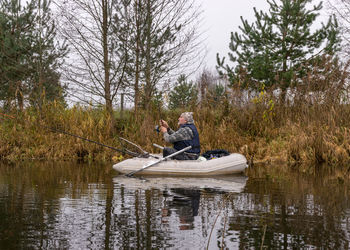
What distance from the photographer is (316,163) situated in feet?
46.9

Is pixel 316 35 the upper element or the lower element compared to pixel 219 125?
upper

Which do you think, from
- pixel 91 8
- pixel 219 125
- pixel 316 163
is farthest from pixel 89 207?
pixel 91 8

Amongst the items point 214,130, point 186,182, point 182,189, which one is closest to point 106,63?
point 214,130

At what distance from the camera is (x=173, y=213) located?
6438mm

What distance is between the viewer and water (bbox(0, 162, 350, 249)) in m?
4.93

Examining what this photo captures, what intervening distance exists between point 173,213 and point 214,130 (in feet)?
33.5

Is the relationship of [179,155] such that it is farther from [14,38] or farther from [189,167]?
[14,38]

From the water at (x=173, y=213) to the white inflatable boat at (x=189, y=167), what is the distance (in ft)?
1.84

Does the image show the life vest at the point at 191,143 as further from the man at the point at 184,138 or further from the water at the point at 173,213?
the water at the point at 173,213

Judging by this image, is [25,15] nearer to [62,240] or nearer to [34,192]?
[34,192]

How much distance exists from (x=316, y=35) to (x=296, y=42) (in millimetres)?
1072

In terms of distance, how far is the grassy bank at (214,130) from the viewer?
48.3 feet

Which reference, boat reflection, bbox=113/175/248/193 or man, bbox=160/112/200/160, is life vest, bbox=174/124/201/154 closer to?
man, bbox=160/112/200/160

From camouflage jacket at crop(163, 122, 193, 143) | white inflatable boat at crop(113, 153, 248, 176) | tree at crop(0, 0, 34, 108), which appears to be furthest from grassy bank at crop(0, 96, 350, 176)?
→ tree at crop(0, 0, 34, 108)
